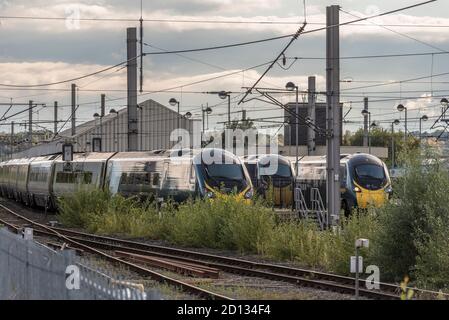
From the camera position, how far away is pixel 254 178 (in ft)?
132

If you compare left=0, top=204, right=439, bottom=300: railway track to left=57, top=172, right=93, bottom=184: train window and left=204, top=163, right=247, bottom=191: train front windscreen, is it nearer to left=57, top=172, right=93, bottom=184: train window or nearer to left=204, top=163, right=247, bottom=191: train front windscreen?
left=204, top=163, right=247, bottom=191: train front windscreen

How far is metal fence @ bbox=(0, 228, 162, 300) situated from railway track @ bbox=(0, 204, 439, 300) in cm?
611

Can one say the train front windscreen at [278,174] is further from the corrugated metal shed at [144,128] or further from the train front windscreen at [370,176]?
the corrugated metal shed at [144,128]

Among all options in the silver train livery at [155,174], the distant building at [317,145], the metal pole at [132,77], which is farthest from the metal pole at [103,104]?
the metal pole at [132,77]

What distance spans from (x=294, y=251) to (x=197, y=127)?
7846 cm

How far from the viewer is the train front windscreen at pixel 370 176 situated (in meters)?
34.5

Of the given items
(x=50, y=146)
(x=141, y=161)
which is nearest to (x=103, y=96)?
(x=50, y=146)

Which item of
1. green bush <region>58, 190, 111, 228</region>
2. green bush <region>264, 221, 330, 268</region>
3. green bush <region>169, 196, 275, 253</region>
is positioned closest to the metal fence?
green bush <region>264, 221, 330, 268</region>

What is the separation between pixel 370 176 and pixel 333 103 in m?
9.96

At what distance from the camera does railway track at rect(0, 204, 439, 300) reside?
1473 centimetres

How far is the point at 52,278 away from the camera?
877 cm

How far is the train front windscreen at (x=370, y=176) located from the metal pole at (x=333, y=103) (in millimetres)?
8802

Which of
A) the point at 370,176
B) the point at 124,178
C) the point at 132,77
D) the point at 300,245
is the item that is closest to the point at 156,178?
the point at 124,178
